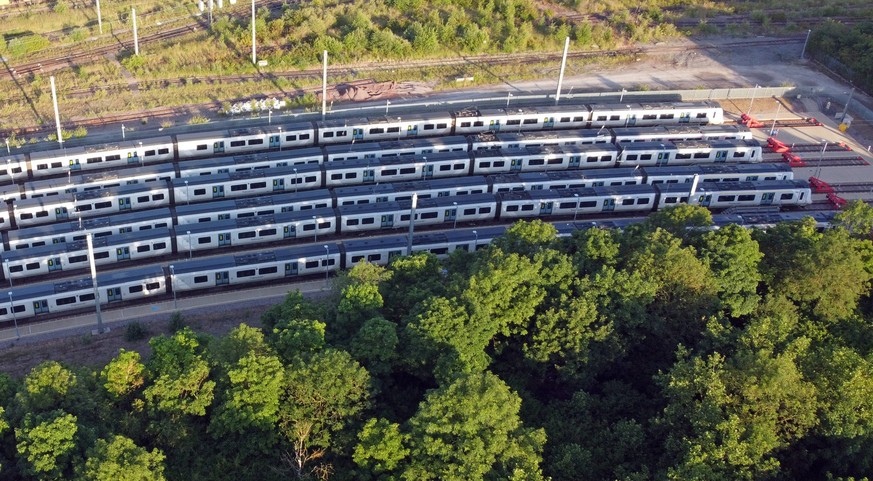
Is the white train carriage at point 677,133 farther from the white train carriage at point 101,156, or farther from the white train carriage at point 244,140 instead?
the white train carriage at point 101,156

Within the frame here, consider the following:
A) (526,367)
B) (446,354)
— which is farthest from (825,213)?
(446,354)

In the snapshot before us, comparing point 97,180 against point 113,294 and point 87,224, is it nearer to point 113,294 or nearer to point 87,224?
point 87,224

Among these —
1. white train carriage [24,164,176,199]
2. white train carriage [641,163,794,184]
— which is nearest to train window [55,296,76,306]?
white train carriage [24,164,176,199]

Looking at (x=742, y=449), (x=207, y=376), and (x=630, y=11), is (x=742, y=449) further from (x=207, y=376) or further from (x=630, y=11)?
(x=630, y=11)

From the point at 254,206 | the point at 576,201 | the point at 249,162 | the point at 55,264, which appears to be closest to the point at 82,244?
the point at 55,264

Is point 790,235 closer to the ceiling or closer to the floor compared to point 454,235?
closer to the ceiling

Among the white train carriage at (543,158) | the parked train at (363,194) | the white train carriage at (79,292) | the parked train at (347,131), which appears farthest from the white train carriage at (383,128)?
the white train carriage at (79,292)
